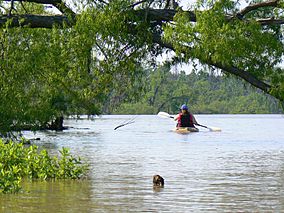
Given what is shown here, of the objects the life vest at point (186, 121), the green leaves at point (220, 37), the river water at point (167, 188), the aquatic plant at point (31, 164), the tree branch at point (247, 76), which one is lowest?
the river water at point (167, 188)

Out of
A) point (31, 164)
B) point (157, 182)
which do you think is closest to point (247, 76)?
point (157, 182)

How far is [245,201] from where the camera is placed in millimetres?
11984

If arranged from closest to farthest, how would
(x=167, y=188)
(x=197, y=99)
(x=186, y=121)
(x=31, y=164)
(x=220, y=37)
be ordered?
(x=167, y=188)
(x=31, y=164)
(x=220, y=37)
(x=186, y=121)
(x=197, y=99)

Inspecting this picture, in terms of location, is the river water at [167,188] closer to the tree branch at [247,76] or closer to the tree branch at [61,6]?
the tree branch at [247,76]

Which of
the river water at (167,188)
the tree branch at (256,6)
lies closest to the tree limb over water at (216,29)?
the tree branch at (256,6)

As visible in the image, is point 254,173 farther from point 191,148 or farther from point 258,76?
point 191,148

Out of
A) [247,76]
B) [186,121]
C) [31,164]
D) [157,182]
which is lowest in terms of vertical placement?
[157,182]

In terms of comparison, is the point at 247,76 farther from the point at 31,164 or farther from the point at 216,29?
the point at 31,164

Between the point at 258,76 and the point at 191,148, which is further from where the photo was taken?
the point at 191,148

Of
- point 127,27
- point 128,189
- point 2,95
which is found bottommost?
point 128,189

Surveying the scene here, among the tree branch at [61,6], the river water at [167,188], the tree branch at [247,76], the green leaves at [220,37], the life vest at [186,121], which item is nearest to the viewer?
the river water at [167,188]

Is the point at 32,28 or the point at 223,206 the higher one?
the point at 32,28

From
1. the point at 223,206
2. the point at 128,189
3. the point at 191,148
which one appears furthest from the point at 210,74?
the point at 191,148

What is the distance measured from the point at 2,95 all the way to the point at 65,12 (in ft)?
8.36
